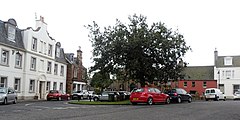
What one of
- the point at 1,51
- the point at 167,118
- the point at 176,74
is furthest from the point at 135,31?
the point at 167,118

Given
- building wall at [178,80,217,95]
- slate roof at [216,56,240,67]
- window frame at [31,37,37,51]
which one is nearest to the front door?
window frame at [31,37,37,51]

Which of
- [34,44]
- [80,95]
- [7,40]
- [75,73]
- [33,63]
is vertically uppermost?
[34,44]

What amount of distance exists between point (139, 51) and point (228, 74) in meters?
44.2

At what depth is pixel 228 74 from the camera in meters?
69.3

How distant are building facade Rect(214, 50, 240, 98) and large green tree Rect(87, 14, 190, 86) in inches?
1511

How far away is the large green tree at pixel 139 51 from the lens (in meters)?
30.8

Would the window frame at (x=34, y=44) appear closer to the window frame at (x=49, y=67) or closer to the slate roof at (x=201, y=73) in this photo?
the window frame at (x=49, y=67)

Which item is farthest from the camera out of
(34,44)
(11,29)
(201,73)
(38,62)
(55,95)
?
(201,73)

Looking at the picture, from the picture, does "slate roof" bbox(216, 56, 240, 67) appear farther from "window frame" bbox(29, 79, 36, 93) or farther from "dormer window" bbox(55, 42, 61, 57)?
"window frame" bbox(29, 79, 36, 93)

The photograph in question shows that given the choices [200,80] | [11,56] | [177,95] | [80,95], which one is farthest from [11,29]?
[200,80]

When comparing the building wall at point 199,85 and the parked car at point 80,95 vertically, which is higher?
the building wall at point 199,85

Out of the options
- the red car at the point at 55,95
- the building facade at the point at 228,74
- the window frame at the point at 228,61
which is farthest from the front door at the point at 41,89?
the window frame at the point at 228,61

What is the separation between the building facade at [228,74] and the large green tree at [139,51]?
3838cm

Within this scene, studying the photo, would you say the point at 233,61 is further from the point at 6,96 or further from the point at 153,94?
the point at 6,96
